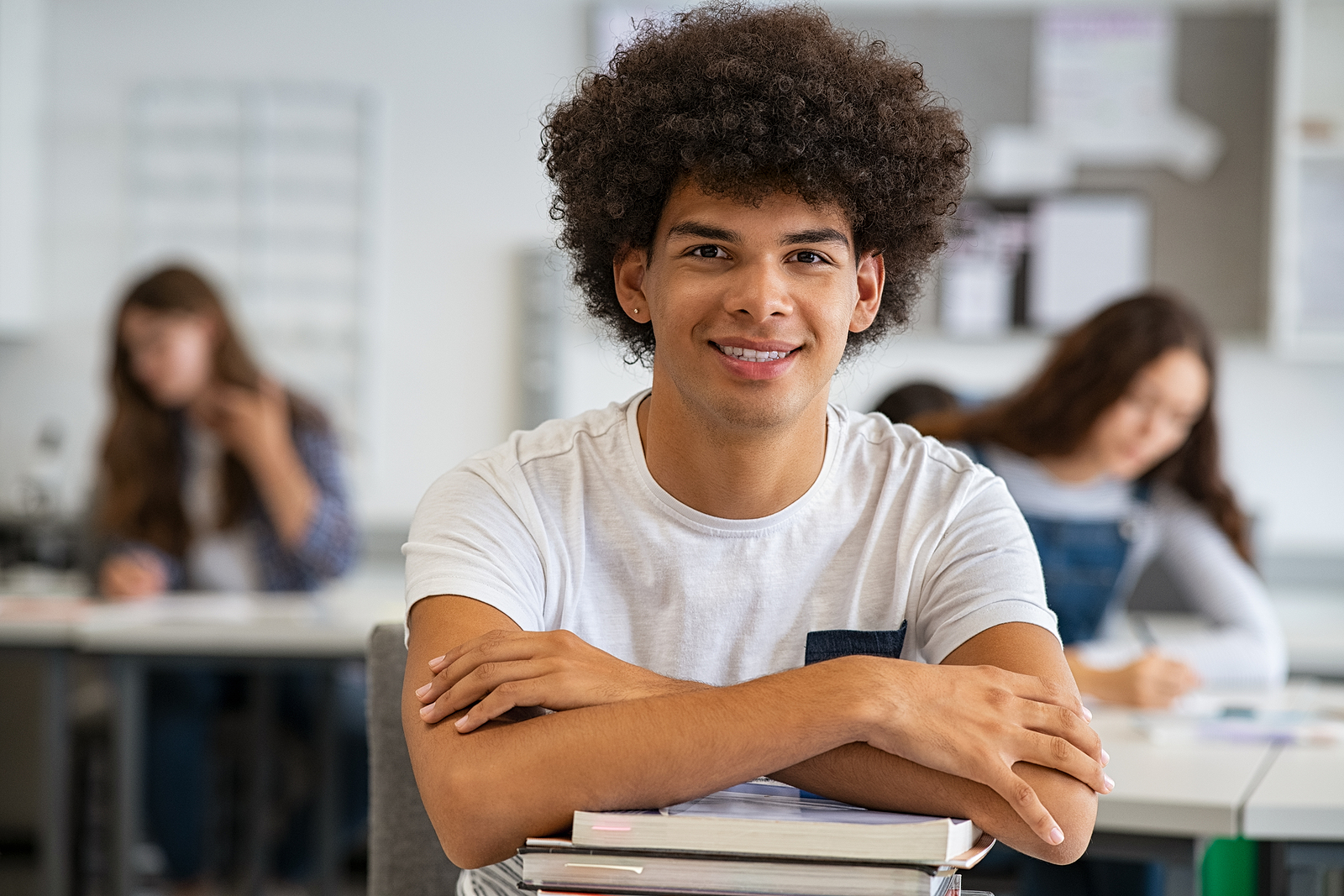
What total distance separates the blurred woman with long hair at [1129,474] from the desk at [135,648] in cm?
128

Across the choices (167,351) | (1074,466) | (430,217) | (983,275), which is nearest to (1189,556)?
(1074,466)

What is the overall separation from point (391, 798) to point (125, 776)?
1.47m

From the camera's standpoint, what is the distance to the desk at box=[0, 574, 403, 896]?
270 cm

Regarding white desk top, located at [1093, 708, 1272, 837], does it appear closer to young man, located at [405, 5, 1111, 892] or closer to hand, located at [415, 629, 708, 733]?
young man, located at [405, 5, 1111, 892]

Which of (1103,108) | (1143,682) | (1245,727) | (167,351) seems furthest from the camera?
(1103,108)

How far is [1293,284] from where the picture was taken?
12.6 feet

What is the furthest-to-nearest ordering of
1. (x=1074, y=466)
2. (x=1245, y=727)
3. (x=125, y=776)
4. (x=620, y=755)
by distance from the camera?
(x=125, y=776)
(x=1074, y=466)
(x=1245, y=727)
(x=620, y=755)

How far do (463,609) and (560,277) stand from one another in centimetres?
314

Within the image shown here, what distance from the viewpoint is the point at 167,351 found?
320cm

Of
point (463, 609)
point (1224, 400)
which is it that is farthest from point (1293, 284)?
point (463, 609)

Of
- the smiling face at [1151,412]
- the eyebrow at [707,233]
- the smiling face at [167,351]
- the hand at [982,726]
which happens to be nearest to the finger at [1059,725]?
the hand at [982,726]

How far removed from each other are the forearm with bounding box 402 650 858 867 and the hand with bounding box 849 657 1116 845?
3cm

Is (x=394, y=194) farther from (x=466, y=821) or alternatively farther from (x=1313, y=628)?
(x=466, y=821)

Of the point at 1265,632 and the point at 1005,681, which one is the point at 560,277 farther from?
the point at 1005,681
